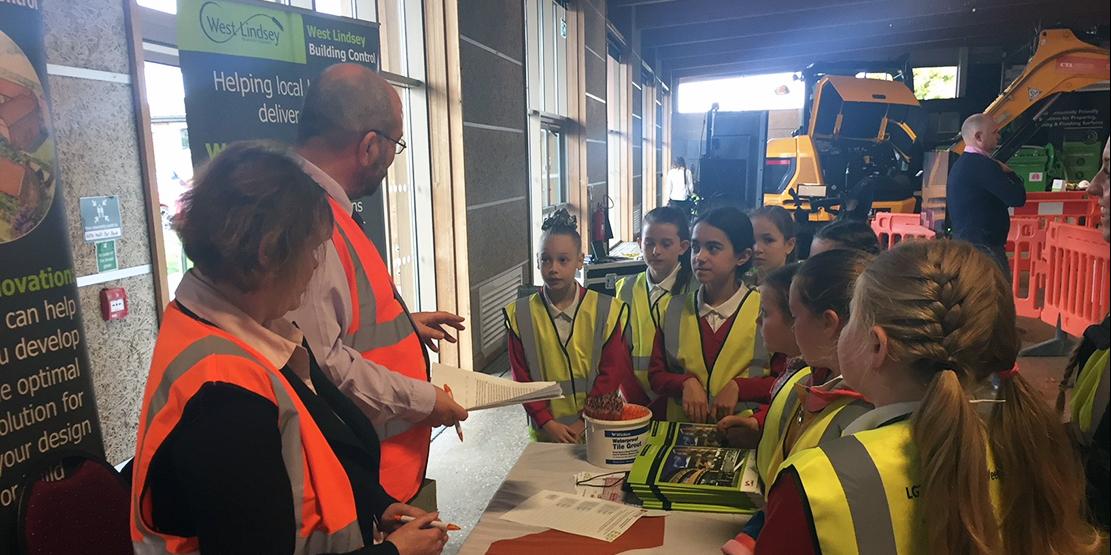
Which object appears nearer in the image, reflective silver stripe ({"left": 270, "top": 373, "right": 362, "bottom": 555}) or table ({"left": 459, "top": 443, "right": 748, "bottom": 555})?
reflective silver stripe ({"left": 270, "top": 373, "right": 362, "bottom": 555})

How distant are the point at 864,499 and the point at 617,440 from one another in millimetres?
792

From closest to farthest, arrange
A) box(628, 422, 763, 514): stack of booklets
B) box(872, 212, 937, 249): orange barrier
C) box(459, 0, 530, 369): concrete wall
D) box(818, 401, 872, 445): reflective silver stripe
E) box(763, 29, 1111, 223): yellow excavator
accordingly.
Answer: box(818, 401, 872, 445): reflective silver stripe
box(628, 422, 763, 514): stack of booklets
box(459, 0, 530, 369): concrete wall
box(872, 212, 937, 249): orange barrier
box(763, 29, 1111, 223): yellow excavator

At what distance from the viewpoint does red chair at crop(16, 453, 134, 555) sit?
1.48m

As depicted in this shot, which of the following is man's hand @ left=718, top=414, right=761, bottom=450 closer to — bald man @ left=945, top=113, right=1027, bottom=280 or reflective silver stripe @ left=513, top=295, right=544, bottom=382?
reflective silver stripe @ left=513, top=295, right=544, bottom=382

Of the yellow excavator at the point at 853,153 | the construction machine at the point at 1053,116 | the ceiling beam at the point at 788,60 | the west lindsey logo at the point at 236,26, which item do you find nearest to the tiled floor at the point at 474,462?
the west lindsey logo at the point at 236,26

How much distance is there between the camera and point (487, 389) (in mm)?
1741

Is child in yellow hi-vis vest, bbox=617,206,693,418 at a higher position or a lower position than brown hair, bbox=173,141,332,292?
lower

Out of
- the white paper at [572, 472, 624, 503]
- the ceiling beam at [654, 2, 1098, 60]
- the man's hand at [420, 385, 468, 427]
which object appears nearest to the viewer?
the white paper at [572, 472, 624, 503]

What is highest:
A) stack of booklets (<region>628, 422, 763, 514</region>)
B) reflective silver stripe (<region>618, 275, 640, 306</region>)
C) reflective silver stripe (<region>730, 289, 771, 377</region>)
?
reflective silver stripe (<region>618, 275, 640, 306</region>)

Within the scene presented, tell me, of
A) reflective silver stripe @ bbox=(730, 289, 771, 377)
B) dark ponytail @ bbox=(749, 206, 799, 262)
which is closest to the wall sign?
reflective silver stripe @ bbox=(730, 289, 771, 377)

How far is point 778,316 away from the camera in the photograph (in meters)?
1.64

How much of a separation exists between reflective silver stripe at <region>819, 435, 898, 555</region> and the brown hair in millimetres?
790

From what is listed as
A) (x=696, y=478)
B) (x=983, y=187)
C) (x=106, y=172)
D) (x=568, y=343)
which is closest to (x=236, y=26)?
(x=106, y=172)

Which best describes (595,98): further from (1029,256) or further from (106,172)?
(106,172)
